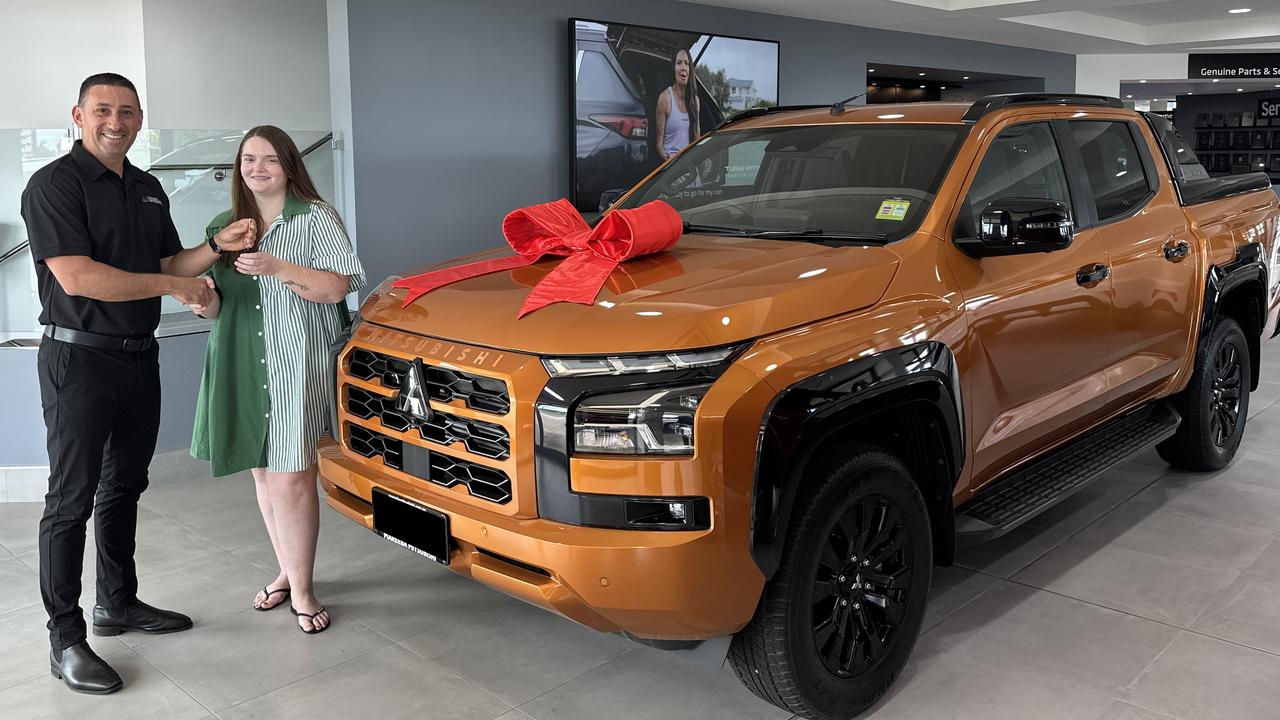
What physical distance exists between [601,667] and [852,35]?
8.13m

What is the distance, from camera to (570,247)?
2893 millimetres

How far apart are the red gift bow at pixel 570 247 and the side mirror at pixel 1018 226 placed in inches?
33.2

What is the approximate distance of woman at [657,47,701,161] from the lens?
7.76m

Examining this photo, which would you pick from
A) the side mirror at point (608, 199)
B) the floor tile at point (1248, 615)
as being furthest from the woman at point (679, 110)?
the floor tile at point (1248, 615)

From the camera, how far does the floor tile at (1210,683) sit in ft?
8.82

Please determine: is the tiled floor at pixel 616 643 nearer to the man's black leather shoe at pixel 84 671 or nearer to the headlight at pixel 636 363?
the man's black leather shoe at pixel 84 671

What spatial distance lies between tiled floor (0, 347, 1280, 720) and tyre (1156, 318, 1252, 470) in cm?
41

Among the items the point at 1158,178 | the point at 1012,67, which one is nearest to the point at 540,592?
the point at 1158,178

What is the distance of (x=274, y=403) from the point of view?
317 cm

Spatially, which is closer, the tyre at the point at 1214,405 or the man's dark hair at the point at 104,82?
the man's dark hair at the point at 104,82

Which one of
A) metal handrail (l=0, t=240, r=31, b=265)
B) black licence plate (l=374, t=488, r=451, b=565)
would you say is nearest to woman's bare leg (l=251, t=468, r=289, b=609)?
black licence plate (l=374, t=488, r=451, b=565)

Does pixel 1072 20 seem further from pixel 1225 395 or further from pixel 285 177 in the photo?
pixel 285 177

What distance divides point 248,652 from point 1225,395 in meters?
4.22

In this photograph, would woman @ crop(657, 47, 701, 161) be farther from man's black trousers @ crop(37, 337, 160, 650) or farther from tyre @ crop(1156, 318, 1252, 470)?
man's black trousers @ crop(37, 337, 160, 650)
